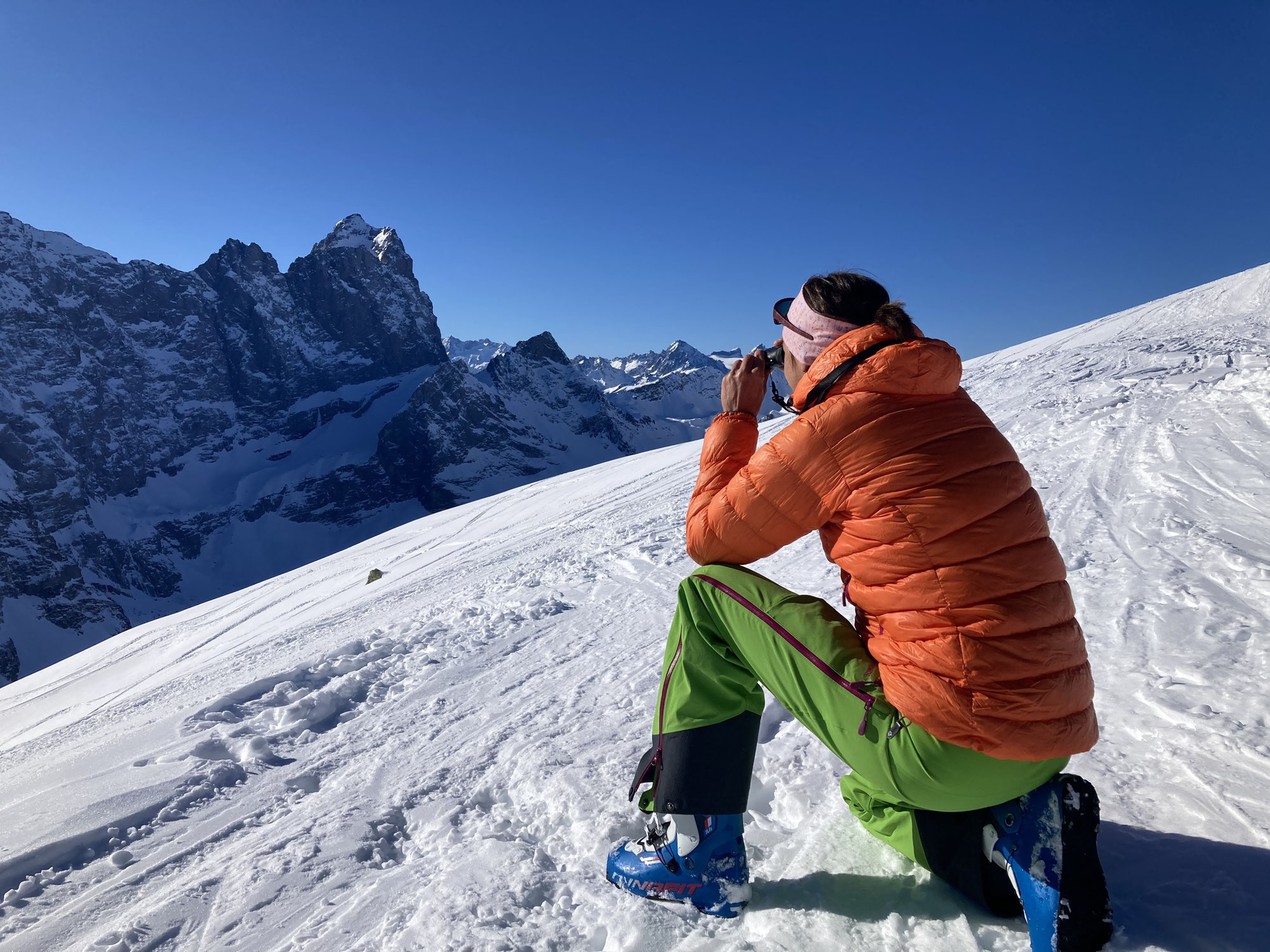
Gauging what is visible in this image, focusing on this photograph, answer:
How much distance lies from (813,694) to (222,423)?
204 m

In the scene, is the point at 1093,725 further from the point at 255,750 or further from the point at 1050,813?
the point at 255,750

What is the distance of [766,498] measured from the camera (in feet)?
5.93

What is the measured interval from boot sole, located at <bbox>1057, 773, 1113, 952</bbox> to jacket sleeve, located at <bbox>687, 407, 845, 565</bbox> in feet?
2.93

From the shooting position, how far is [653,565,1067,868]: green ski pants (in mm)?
1631

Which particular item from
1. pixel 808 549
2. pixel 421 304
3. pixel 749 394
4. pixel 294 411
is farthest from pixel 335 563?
pixel 421 304

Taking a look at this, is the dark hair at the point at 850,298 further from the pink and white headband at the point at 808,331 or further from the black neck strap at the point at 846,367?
the black neck strap at the point at 846,367

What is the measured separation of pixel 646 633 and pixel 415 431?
164262mm

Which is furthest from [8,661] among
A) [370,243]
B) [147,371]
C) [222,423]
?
[370,243]

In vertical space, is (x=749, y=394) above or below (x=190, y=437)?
below

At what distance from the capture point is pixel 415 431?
15962 centimetres

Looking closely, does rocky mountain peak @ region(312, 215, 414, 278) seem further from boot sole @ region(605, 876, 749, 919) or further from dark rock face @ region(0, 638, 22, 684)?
boot sole @ region(605, 876, 749, 919)

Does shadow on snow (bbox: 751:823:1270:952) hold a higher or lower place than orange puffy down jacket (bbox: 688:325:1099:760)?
lower

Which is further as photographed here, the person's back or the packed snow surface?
the packed snow surface

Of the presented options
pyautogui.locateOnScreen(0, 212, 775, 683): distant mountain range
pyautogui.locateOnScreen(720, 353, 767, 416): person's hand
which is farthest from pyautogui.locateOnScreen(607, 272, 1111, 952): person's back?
pyautogui.locateOnScreen(0, 212, 775, 683): distant mountain range
